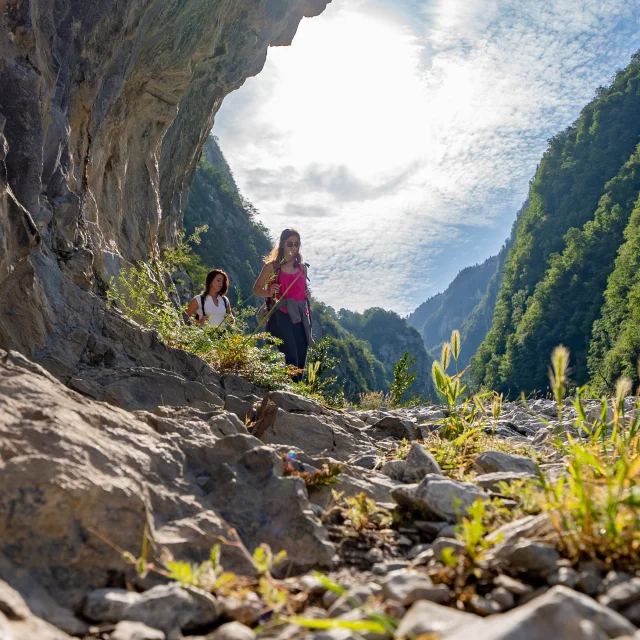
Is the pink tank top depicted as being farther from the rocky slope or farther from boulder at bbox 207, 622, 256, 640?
boulder at bbox 207, 622, 256, 640

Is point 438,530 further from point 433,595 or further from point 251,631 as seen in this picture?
point 251,631

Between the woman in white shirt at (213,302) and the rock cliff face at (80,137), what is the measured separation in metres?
1.43

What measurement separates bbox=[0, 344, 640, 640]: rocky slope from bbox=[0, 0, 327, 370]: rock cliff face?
238 centimetres

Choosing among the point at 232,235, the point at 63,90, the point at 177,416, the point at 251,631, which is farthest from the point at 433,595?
the point at 232,235

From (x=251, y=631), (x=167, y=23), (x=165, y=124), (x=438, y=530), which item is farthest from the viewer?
(x=165, y=124)

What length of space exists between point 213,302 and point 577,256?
6369cm

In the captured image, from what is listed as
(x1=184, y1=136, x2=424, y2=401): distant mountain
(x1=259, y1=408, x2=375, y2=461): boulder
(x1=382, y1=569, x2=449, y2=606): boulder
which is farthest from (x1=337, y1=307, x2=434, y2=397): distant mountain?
(x1=382, y1=569, x2=449, y2=606): boulder

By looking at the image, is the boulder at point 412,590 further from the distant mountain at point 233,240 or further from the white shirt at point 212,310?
the distant mountain at point 233,240

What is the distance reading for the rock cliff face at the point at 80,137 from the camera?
16.3 ft

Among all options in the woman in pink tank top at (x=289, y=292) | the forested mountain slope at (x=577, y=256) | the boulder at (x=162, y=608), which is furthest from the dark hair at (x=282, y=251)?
the forested mountain slope at (x=577, y=256)

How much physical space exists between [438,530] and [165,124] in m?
13.2

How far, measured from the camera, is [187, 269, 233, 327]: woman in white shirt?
29.5 feet

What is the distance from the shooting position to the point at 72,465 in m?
2.12

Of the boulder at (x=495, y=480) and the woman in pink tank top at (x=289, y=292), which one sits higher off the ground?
the woman in pink tank top at (x=289, y=292)
